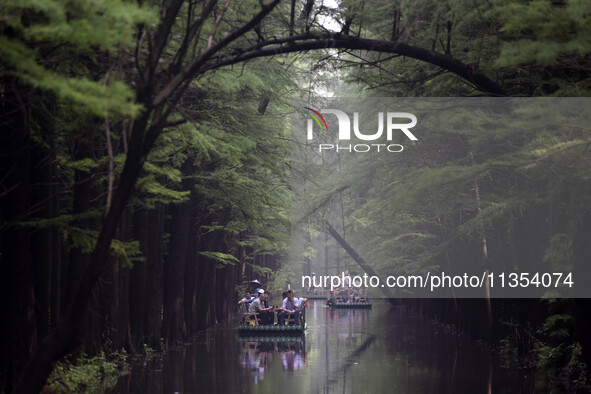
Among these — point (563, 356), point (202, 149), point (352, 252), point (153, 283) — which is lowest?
point (563, 356)

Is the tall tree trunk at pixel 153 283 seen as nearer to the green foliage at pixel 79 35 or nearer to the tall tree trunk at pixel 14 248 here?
the tall tree trunk at pixel 14 248

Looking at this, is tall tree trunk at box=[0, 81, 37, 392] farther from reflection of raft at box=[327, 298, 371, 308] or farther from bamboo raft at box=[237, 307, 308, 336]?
reflection of raft at box=[327, 298, 371, 308]

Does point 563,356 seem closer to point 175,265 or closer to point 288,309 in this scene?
point 175,265

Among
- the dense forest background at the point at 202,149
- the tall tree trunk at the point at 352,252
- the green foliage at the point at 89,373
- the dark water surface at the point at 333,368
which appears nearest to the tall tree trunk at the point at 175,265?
the dense forest background at the point at 202,149

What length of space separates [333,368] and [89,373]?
664 cm

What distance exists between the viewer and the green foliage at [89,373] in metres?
17.0

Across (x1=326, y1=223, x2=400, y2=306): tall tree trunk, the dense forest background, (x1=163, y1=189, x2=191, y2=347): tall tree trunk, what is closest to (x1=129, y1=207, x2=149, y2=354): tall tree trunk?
the dense forest background

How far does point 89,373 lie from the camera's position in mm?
18844

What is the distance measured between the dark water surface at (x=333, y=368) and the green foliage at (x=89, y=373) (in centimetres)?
43

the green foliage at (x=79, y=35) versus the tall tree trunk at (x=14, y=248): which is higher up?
the green foliage at (x=79, y=35)

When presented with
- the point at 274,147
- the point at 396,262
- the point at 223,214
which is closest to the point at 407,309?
the point at 396,262

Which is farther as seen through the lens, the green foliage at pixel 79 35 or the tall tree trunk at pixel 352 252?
the tall tree trunk at pixel 352 252

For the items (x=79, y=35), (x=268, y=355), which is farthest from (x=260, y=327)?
Answer: (x=79, y=35)

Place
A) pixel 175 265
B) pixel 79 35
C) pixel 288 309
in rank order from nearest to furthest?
pixel 79 35 < pixel 175 265 < pixel 288 309
